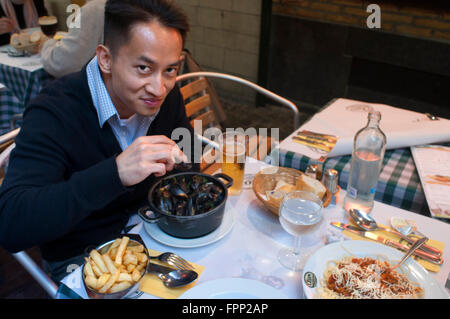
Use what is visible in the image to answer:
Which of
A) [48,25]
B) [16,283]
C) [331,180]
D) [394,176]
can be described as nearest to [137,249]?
[331,180]

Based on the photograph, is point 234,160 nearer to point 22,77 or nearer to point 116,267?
point 116,267

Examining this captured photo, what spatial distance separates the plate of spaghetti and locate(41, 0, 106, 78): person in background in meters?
2.01

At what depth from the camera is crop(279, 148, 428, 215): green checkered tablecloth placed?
1229mm

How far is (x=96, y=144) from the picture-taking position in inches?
46.1

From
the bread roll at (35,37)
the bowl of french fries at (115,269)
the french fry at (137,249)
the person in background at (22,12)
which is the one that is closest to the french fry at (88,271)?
the bowl of french fries at (115,269)

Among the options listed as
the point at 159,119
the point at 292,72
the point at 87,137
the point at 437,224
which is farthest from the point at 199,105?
the point at 292,72

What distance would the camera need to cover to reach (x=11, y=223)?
36.7 inches

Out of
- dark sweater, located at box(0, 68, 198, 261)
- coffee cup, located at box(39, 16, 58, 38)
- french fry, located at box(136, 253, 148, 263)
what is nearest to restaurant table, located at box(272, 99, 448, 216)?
dark sweater, located at box(0, 68, 198, 261)

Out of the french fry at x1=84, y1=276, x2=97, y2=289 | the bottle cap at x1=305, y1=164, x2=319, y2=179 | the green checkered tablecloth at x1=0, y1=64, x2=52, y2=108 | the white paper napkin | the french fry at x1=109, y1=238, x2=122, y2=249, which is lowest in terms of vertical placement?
the green checkered tablecloth at x1=0, y1=64, x2=52, y2=108

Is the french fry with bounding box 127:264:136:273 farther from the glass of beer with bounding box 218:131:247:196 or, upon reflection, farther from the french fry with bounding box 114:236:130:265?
the glass of beer with bounding box 218:131:247:196

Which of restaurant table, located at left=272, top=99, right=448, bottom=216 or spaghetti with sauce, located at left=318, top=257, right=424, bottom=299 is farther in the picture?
restaurant table, located at left=272, top=99, right=448, bottom=216

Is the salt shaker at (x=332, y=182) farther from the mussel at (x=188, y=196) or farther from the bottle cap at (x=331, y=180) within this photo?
the mussel at (x=188, y=196)
